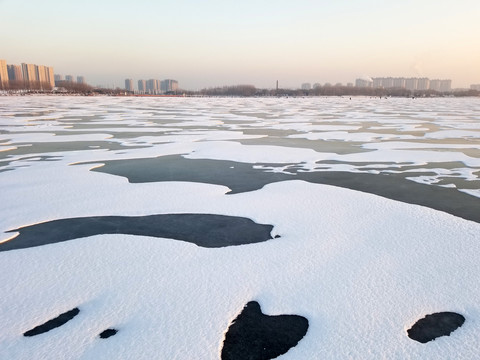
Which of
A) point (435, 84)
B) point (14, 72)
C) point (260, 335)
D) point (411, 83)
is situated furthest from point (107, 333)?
point (435, 84)

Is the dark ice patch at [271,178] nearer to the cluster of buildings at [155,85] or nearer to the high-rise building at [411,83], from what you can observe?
the cluster of buildings at [155,85]

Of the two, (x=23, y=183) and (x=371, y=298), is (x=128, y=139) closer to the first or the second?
(x=23, y=183)

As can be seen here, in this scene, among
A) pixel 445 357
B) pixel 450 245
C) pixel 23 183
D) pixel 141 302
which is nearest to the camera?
pixel 445 357

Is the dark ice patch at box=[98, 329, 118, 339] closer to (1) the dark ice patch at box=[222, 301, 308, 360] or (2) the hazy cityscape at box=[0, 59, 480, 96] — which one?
(1) the dark ice patch at box=[222, 301, 308, 360]

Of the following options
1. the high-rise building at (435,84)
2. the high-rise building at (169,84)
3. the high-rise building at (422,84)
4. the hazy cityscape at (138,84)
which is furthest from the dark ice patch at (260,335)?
the high-rise building at (435,84)

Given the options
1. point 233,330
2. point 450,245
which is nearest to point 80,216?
point 233,330

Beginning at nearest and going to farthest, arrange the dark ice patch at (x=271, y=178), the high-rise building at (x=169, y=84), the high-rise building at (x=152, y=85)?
1. the dark ice patch at (x=271, y=178)
2. the high-rise building at (x=169, y=84)
3. the high-rise building at (x=152, y=85)
